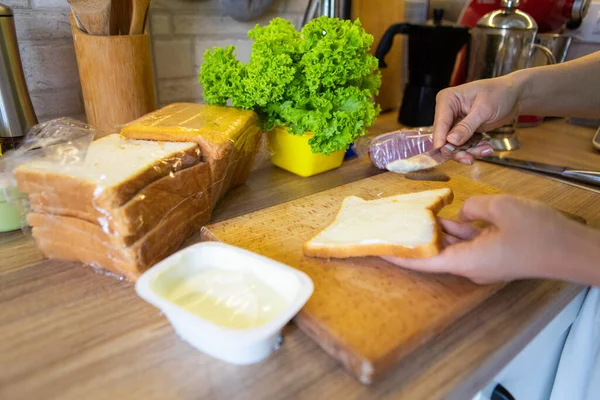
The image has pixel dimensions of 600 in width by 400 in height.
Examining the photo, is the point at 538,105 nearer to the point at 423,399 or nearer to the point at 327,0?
the point at 327,0

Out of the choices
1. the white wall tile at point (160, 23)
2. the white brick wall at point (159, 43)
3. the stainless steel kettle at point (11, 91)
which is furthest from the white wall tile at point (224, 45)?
the stainless steel kettle at point (11, 91)

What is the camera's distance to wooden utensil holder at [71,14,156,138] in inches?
42.4

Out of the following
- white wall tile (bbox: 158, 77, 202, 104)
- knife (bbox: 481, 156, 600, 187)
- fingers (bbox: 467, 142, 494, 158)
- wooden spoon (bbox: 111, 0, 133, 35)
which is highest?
wooden spoon (bbox: 111, 0, 133, 35)

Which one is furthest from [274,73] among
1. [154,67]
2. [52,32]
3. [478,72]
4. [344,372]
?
[478,72]

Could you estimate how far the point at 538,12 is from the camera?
180 cm

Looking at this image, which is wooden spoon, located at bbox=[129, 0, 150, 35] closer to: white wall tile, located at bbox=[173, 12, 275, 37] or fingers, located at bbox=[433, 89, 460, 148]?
white wall tile, located at bbox=[173, 12, 275, 37]

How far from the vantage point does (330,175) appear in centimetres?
129

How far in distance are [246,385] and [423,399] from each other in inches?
9.1

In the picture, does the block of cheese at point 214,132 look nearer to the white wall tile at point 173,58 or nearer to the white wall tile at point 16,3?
the white wall tile at point 173,58

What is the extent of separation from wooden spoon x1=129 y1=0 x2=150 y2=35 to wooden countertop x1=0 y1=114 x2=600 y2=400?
0.58m

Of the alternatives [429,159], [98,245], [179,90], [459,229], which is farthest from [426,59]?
[98,245]

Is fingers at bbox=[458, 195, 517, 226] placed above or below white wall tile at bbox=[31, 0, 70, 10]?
below

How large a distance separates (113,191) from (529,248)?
0.67 m

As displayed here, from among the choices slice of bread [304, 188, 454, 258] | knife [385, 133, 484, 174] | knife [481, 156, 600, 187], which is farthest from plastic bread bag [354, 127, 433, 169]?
slice of bread [304, 188, 454, 258]
